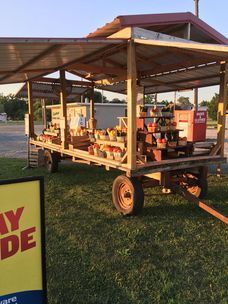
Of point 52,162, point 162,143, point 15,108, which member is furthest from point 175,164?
point 15,108

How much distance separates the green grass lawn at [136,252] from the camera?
11.4 feet

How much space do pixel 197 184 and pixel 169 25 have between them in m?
3.53

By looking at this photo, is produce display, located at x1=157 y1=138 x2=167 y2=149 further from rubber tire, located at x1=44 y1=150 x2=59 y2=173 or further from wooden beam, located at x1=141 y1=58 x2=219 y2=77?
rubber tire, located at x1=44 y1=150 x2=59 y2=173

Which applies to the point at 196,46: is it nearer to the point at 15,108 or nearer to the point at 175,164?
the point at 175,164

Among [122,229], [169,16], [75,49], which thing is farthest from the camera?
[169,16]

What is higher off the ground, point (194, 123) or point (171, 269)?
point (194, 123)

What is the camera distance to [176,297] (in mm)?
3371

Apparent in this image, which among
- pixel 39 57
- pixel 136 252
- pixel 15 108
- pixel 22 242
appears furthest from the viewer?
pixel 15 108

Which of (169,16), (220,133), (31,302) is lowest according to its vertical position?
(31,302)

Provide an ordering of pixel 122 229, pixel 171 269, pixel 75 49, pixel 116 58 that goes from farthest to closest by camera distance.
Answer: pixel 116 58, pixel 75 49, pixel 122 229, pixel 171 269

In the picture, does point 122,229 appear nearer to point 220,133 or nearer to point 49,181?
point 220,133

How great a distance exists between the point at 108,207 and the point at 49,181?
3.21 meters

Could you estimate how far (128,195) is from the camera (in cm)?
605

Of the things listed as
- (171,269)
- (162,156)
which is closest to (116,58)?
(162,156)
